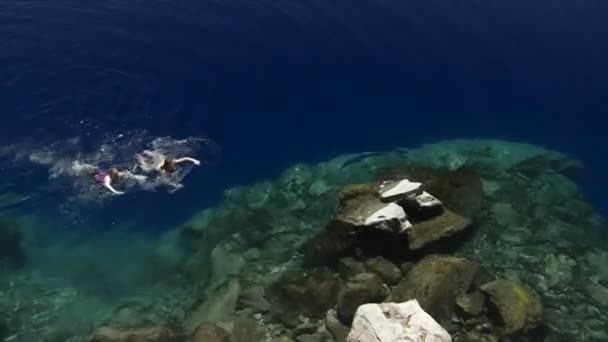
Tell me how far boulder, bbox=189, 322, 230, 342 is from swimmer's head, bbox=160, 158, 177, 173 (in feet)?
24.9

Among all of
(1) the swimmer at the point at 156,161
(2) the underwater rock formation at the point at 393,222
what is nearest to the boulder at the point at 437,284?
(2) the underwater rock formation at the point at 393,222

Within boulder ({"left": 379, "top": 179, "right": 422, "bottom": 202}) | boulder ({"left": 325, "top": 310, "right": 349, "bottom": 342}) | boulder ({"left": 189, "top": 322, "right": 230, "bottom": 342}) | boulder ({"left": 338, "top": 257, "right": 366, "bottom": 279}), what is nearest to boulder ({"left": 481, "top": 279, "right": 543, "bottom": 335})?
boulder ({"left": 379, "top": 179, "right": 422, "bottom": 202})

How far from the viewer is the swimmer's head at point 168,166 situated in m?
25.7

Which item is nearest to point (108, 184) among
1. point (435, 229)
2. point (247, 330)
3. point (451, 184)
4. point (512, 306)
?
point (247, 330)

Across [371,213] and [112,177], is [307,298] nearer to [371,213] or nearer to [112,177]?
[371,213]

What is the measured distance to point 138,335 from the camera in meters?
20.2

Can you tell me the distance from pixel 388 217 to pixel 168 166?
9.55 metres

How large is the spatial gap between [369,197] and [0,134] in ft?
52.6

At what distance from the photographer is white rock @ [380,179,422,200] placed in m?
23.2

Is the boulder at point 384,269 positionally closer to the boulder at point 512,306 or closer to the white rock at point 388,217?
the white rock at point 388,217

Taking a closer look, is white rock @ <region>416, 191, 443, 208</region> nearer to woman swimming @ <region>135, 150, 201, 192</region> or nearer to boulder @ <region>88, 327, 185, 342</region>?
woman swimming @ <region>135, 150, 201, 192</region>

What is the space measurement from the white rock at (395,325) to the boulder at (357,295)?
6.00 ft

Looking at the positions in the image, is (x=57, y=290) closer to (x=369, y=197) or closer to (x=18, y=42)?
(x=369, y=197)

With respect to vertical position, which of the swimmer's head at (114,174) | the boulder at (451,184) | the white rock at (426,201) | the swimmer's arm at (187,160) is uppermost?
the white rock at (426,201)
